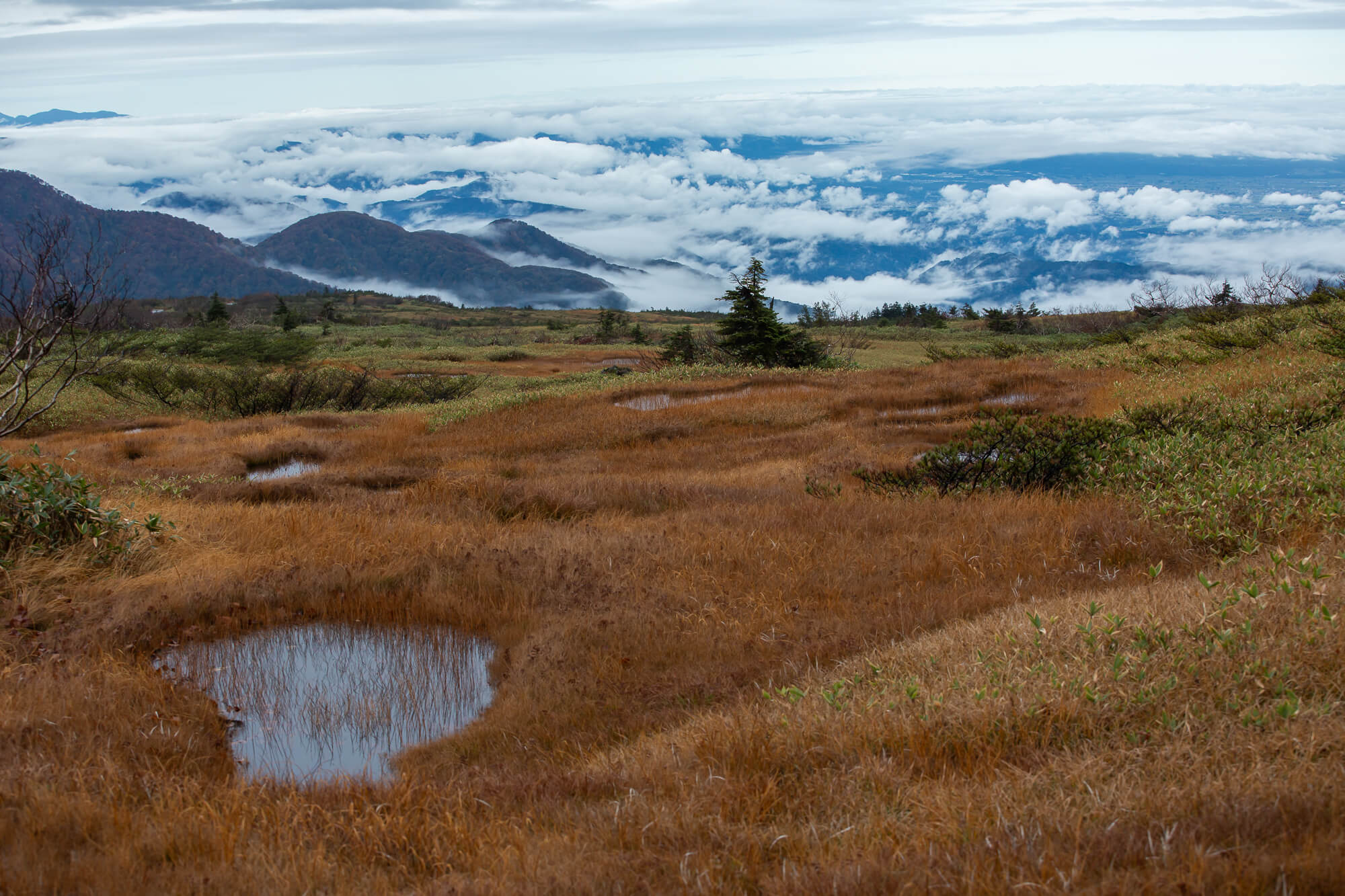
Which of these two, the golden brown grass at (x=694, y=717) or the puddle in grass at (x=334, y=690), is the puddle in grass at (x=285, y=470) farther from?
the puddle in grass at (x=334, y=690)

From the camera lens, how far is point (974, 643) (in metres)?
4.93

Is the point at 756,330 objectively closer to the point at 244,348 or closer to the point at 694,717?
the point at 244,348

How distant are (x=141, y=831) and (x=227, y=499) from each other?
862cm

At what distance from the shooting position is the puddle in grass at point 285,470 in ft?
48.8

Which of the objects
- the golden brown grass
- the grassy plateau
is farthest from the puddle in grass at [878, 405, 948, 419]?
the golden brown grass

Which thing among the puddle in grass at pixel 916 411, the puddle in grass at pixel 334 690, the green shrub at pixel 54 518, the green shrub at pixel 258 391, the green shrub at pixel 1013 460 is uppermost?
the green shrub at pixel 54 518

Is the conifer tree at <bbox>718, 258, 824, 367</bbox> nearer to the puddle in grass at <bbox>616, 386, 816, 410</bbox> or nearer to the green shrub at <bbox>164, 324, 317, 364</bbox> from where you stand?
the puddle in grass at <bbox>616, 386, 816, 410</bbox>

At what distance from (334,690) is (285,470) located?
11.0 m

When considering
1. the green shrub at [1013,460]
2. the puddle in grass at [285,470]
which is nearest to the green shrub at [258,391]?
the puddle in grass at [285,470]

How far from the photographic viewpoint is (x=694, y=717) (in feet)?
15.4

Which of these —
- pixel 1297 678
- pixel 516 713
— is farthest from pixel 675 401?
pixel 1297 678

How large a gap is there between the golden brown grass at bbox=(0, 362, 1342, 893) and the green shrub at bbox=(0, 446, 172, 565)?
0.32 m

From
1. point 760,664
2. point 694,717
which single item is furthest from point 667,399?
point 694,717

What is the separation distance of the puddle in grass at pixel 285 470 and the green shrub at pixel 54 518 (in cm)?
648
